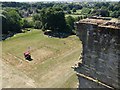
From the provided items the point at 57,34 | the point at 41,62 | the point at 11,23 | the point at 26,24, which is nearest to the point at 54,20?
the point at 57,34

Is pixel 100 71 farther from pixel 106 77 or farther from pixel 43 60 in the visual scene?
pixel 43 60

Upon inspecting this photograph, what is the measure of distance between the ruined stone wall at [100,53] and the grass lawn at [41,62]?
66.7 ft

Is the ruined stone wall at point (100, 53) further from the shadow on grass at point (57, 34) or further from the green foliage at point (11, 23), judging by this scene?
the green foliage at point (11, 23)

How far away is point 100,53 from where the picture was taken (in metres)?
8.28

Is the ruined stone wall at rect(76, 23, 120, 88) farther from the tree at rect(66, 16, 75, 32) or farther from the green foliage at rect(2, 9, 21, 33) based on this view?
the green foliage at rect(2, 9, 21, 33)

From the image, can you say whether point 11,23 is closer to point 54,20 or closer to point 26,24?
point 26,24

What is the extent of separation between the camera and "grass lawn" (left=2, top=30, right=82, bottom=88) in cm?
3034

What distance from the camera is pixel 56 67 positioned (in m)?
35.3

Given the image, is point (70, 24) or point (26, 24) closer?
point (70, 24)

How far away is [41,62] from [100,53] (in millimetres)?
30183

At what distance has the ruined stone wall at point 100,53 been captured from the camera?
25.9 ft

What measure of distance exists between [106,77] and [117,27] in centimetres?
193

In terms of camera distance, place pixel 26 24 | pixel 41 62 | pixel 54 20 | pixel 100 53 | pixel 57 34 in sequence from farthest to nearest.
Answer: pixel 26 24
pixel 54 20
pixel 57 34
pixel 41 62
pixel 100 53

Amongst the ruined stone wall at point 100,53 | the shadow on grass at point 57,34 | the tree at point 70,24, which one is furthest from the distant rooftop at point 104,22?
the tree at point 70,24
